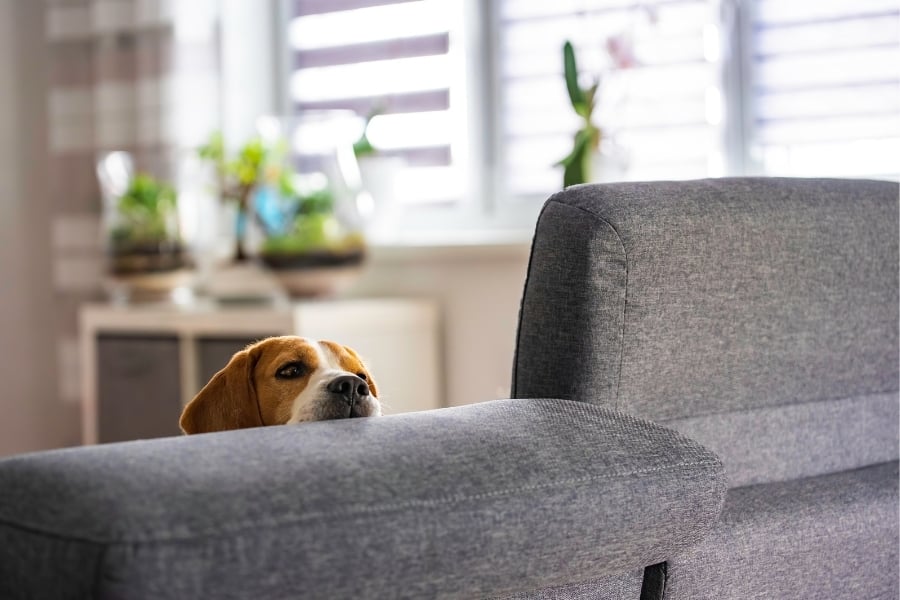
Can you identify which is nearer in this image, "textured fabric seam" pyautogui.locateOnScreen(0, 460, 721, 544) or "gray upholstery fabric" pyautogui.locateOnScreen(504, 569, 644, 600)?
"textured fabric seam" pyautogui.locateOnScreen(0, 460, 721, 544)

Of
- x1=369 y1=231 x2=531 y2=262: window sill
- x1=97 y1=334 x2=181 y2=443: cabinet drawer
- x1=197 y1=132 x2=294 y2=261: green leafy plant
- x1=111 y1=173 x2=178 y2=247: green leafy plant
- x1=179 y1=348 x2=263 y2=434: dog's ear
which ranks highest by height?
x1=197 y1=132 x2=294 y2=261: green leafy plant

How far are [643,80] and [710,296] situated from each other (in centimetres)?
188

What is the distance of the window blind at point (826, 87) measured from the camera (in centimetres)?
271

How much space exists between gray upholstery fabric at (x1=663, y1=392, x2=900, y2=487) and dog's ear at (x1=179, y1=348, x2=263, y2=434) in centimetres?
43

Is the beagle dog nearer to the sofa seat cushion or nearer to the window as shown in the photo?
the sofa seat cushion

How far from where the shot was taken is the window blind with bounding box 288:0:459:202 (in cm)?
346

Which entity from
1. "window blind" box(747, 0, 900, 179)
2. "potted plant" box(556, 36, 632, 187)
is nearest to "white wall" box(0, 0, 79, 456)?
"potted plant" box(556, 36, 632, 187)

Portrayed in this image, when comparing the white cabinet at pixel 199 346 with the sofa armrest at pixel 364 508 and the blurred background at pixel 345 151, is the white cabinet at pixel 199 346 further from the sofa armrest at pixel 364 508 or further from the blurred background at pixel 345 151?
the sofa armrest at pixel 364 508

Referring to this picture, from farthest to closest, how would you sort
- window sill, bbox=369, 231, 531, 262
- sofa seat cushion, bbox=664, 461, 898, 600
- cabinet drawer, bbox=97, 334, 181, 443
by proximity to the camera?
1. cabinet drawer, bbox=97, 334, 181, 443
2. window sill, bbox=369, 231, 531, 262
3. sofa seat cushion, bbox=664, 461, 898, 600

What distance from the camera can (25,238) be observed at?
4.09 meters

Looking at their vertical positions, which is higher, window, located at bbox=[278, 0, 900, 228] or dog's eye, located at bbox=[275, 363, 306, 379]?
window, located at bbox=[278, 0, 900, 228]

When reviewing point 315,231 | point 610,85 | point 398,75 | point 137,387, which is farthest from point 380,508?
point 398,75

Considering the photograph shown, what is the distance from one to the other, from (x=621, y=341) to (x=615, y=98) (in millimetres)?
1910

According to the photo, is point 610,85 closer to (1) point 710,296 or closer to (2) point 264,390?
(1) point 710,296
